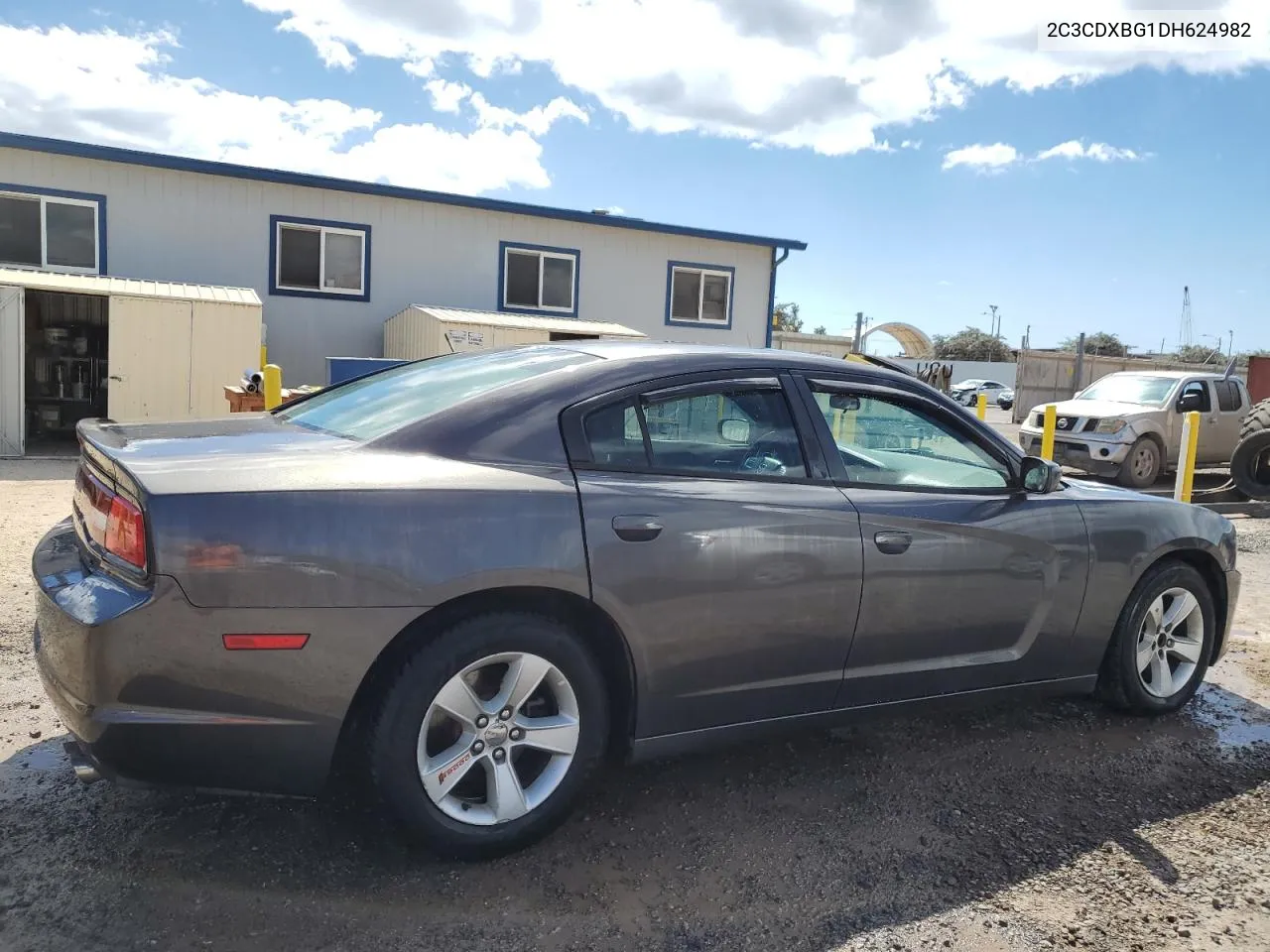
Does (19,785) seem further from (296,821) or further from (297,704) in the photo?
(297,704)

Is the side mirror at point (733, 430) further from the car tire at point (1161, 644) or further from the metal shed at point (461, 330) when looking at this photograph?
the metal shed at point (461, 330)

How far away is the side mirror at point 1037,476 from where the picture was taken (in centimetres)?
365

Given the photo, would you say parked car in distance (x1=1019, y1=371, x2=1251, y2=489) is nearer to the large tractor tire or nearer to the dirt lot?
the large tractor tire

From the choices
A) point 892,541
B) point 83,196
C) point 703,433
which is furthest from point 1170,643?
point 83,196

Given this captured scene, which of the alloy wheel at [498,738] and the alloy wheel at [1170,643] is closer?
the alloy wheel at [498,738]

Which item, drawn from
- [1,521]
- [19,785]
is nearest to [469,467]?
[19,785]

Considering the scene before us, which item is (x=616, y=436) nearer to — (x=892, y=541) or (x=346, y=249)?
(x=892, y=541)

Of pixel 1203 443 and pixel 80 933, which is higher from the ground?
pixel 1203 443

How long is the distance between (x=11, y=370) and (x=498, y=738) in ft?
36.6

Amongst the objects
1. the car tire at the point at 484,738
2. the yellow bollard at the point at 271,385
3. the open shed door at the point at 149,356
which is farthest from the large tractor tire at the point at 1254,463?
the open shed door at the point at 149,356

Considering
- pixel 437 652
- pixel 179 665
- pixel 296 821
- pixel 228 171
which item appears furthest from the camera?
pixel 228 171

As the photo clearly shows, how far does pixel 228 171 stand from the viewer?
14.1 metres

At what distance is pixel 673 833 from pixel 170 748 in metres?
1.52

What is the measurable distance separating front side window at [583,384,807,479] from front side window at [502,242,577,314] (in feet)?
45.9
